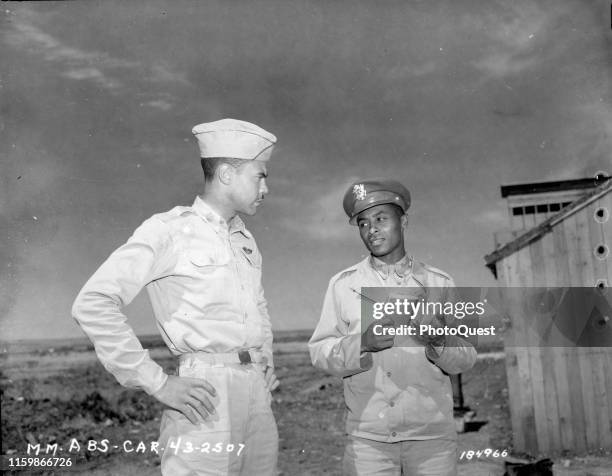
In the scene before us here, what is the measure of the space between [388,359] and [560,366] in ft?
10.7

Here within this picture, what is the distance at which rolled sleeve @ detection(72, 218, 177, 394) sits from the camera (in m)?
1.63

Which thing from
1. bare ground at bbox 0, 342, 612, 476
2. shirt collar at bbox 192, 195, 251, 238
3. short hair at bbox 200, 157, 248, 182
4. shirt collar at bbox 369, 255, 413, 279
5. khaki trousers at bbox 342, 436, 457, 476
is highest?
short hair at bbox 200, 157, 248, 182

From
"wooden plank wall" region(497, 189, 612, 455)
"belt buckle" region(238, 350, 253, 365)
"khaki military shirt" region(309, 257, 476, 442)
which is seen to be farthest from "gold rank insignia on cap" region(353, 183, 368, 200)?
"wooden plank wall" region(497, 189, 612, 455)

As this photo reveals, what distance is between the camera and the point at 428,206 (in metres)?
3.97

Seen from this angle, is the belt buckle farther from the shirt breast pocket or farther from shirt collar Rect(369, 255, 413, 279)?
shirt collar Rect(369, 255, 413, 279)

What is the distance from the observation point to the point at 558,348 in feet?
15.8

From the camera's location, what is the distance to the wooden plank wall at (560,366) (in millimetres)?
4598

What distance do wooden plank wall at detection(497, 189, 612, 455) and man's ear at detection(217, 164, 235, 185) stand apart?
129 inches

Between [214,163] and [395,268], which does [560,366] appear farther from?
[214,163]

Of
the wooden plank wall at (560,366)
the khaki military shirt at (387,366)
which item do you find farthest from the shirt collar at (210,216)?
the wooden plank wall at (560,366)

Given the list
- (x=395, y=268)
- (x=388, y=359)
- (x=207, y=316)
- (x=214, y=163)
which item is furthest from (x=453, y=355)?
(x=214, y=163)

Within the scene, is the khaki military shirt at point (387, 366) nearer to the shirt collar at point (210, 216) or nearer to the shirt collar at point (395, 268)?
the shirt collar at point (395, 268)

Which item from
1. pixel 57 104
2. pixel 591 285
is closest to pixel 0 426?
pixel 57 104

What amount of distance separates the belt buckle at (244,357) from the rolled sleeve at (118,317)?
322 millimetres
